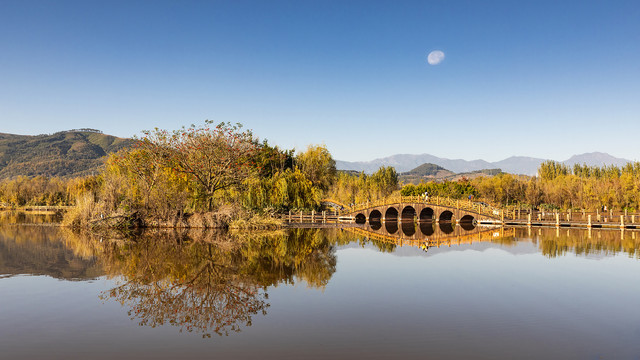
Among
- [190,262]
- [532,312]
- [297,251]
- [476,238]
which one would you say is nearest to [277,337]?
[532,312]

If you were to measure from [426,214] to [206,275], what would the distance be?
131 ft

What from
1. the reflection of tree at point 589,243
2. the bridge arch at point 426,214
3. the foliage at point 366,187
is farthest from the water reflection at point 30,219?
the reflection of tree at point 589,243

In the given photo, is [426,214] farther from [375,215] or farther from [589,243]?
[589,243]

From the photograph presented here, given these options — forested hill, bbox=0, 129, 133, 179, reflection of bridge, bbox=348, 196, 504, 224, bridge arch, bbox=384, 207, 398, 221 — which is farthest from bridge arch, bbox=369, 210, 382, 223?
forested hill, bbox=0, 129, 133, 179

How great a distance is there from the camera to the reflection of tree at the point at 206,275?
35.0 feet

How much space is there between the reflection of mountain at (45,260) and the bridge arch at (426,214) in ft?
120

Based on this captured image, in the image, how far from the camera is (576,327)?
32.8ft

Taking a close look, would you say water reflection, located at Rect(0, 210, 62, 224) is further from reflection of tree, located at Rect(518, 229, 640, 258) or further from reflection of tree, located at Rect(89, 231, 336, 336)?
reflection of tree, located at Rect(518, 229, 640, 258)

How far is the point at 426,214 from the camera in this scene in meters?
51.4

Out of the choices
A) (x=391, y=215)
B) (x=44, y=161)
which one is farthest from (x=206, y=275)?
(x=44, y=161)

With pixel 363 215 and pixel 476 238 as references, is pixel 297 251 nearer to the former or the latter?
pixel 476 238

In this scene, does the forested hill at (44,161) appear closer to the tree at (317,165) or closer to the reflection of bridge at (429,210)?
the tree at (317,165)

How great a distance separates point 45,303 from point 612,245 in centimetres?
2861

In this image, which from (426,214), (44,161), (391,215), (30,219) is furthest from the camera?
(44,161)
